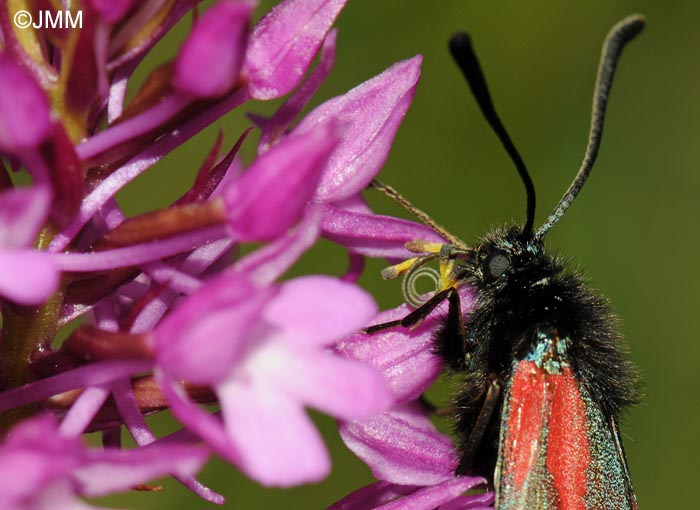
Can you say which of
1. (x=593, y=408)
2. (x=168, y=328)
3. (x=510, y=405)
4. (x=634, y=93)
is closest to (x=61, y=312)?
(x=168, y=328)

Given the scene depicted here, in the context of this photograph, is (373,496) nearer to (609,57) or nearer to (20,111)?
(609,57)

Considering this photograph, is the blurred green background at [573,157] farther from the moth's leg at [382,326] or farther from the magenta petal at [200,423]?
the magenta petal at [200,423]

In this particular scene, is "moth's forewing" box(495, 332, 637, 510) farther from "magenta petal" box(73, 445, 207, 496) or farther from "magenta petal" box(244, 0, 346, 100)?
"magenta petal" box(73, 445, 207, 496)

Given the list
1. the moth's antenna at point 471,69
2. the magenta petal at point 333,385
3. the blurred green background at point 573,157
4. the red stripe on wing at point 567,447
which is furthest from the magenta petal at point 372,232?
the blurred green background at point 573,157

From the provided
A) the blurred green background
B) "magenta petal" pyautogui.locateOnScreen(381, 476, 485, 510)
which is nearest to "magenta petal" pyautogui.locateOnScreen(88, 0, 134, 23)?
"magenta petal" pyautogui.locateOnScreen(381, 476, 485, 510)

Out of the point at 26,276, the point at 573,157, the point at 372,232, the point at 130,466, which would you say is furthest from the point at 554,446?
the point at 573,157

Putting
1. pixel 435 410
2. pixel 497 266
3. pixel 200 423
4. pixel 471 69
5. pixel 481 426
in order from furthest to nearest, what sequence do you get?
1. pixel 435 410
2. pixel 497 266
3. pixel 481 426
4. pixel 471 69
5. pixel 200 423

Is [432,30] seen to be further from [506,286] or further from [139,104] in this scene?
[139,104]
